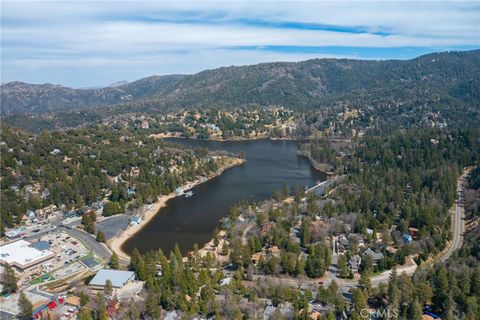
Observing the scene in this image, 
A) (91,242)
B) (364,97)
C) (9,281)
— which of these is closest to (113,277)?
(9,281)

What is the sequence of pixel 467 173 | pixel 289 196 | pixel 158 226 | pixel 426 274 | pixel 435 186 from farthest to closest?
pixel 467 173
pixel 289 196
pixel 435 186
pixel 158 226
pixel 426 274

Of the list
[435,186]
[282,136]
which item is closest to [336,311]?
[435,186]

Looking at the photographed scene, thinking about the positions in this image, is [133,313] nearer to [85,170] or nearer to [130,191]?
[130,191]

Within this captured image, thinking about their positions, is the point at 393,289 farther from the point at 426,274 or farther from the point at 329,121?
the point at 329,121

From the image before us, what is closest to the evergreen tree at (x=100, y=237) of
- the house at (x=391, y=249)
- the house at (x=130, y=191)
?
the house at (x=130, y=191)

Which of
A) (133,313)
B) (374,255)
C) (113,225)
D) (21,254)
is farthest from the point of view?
(113,225)

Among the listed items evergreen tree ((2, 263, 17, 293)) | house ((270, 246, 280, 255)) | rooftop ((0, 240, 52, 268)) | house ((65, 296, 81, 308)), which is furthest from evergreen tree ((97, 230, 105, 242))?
house ((270, 246, 280, 255))

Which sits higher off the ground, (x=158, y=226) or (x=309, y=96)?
(x=309, y=96)
